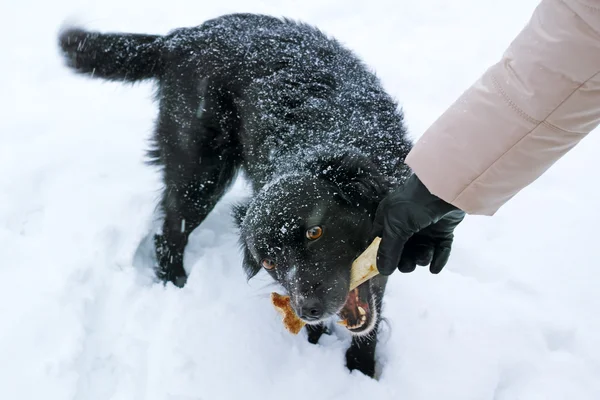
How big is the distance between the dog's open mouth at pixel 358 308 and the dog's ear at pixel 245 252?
533mm

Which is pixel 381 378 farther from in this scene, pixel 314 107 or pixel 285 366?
pixel 314 107

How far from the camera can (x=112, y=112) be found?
4570 mm

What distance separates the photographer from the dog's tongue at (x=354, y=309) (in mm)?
2422

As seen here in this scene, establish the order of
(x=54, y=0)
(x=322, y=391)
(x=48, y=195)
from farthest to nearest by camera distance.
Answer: (x=54, y=0) < (x=48, y=195) < (x=322, y=391)

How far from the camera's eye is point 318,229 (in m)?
2.21

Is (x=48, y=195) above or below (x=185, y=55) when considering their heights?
below

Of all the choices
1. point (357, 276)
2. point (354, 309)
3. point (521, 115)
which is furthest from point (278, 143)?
point (521, 115)

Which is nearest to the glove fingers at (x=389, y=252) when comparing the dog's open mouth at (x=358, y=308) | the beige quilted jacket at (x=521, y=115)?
the beige quilted jacket at (x=521, y=115)

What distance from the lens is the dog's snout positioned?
2143mm

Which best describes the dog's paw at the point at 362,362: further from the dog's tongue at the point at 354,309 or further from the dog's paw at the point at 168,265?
the dog's paw at the point at 168,265

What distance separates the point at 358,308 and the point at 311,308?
0.41m

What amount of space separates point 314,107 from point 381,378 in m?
1.55

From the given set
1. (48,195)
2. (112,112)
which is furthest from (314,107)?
(112,112)

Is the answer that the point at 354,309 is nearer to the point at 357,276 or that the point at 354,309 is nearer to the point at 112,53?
the point at 357,276
